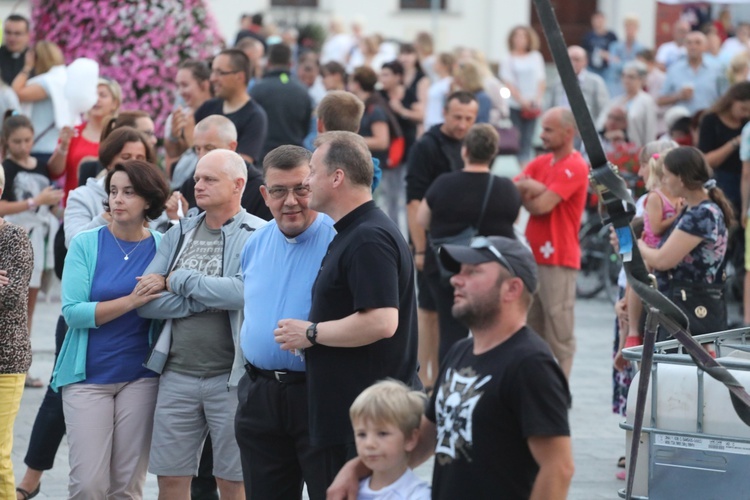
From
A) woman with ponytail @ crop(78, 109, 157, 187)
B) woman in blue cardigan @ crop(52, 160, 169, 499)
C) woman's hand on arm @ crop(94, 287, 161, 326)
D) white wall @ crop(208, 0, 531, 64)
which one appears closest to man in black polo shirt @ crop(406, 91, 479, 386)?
woman with ponytail @ crop(78, 109, 157, 187)

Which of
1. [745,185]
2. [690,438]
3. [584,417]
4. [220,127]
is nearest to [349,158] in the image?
[690,438]

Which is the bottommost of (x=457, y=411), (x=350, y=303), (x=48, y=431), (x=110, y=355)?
(x=48, y=431)

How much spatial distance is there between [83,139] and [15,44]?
3.54 metres

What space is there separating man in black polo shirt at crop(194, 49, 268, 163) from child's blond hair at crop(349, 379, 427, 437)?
5.20 meters

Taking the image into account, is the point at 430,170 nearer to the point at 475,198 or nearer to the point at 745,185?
the point at 475,198

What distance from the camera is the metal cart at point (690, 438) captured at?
169 inches

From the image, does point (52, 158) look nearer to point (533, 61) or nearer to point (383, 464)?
point (383, 464)

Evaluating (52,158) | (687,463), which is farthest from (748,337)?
(52,158)

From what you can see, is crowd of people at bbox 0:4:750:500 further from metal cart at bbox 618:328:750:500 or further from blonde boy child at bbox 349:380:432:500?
metal cart at bbox 618:328:750:500

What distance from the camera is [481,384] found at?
3723 millimetres

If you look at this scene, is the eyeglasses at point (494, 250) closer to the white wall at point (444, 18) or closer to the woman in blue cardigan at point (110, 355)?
the woman in blue cardigan at point (110, 355)

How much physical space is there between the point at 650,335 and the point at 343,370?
142cm

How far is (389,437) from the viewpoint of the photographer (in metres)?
4.04

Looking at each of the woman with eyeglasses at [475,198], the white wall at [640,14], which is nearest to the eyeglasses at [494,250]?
the woman with eyeglasses at [475,198]
